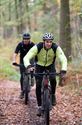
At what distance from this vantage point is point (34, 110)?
11242mm

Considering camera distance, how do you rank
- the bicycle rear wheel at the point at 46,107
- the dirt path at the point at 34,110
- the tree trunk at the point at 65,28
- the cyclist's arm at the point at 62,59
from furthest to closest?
1. the tree trunk at the point at 65,28
2. the dirt path at the point at 34,110
3. the cyclist's arm at the point at 62,59
4. the bicycle rear wheel at the point at 46,107

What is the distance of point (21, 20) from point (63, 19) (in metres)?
21.1

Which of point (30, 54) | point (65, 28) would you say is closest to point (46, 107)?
point (30, 54)

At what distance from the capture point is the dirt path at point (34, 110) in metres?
9.93

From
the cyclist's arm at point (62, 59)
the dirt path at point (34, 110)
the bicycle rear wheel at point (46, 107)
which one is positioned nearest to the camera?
the bicycle rear wheel at point (46, 107)

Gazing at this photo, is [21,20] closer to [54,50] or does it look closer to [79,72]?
[79,72]

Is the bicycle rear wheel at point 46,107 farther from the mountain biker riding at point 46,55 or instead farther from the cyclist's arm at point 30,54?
the cyclist's arm at point 30,54

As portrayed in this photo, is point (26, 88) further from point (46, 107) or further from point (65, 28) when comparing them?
point (65, 28)

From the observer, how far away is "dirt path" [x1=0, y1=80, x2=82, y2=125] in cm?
993

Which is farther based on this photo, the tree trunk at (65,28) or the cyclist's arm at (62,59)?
the tree trunk at (65,28)

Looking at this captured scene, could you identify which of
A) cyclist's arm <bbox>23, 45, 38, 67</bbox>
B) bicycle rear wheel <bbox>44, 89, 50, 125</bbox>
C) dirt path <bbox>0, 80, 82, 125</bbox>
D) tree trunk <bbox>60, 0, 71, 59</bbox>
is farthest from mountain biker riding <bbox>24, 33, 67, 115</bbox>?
tree trunk <bbox>60, 0, 71, 59</bbox>

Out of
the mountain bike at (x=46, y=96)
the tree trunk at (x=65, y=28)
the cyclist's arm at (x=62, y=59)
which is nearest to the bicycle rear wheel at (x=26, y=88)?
the mountain bike at (x=46, y=96)

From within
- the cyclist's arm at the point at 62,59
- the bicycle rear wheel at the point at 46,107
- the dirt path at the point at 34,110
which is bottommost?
the dirt path at the point at 34,110

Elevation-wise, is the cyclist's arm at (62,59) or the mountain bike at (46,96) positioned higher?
the cyclist's arm at (62,59)
